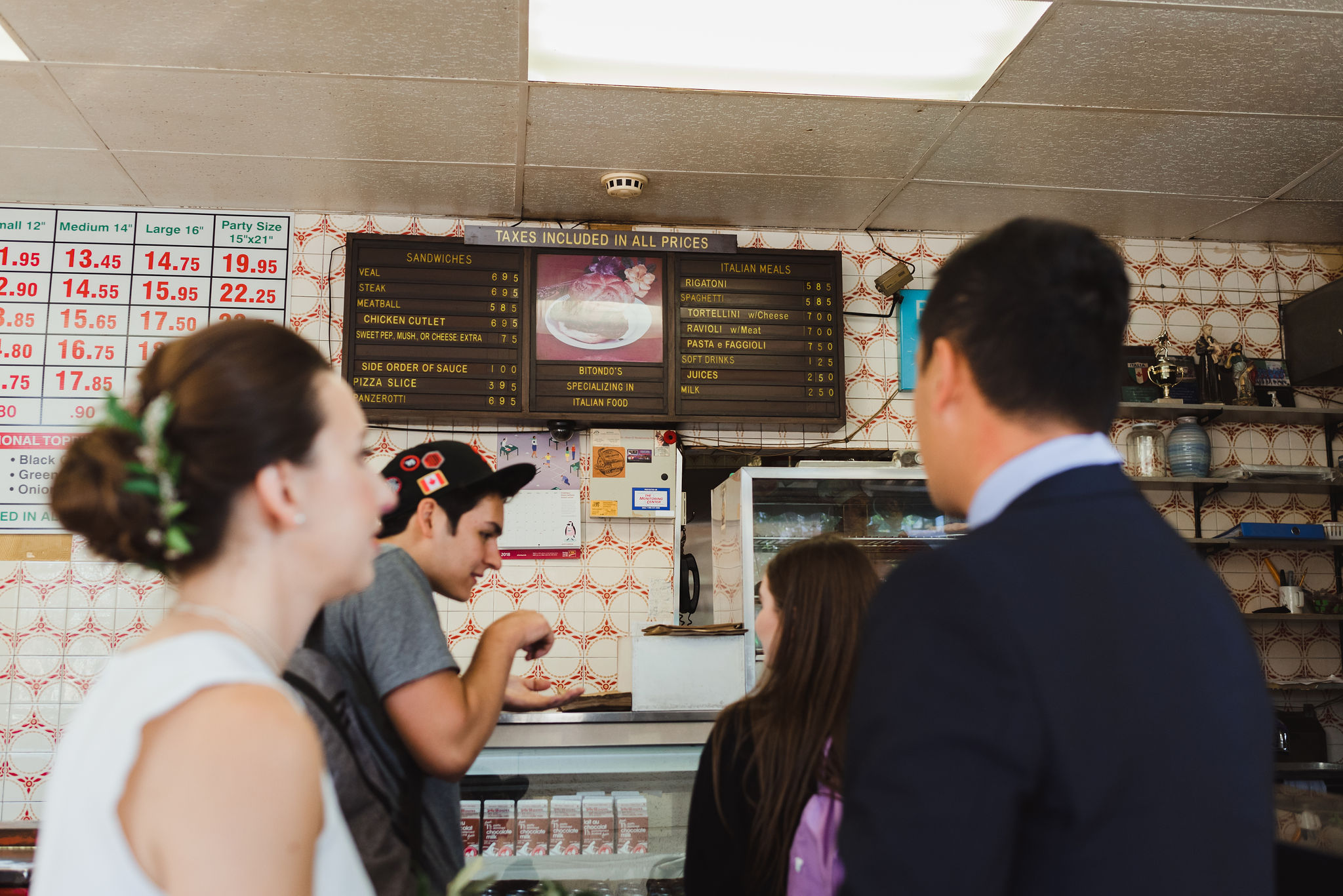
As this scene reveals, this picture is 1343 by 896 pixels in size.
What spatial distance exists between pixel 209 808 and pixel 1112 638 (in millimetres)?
712

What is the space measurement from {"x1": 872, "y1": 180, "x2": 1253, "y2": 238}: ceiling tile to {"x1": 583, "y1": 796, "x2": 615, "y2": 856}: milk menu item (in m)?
2.56

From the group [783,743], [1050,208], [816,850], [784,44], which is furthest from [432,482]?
[1050,208]

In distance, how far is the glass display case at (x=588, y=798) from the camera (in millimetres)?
2635

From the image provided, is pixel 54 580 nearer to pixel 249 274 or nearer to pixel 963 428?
pixel 249 274

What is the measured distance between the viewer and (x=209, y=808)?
74 cm

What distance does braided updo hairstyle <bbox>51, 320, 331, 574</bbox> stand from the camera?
0.88 metres

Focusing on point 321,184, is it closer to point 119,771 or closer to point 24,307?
point 24,307

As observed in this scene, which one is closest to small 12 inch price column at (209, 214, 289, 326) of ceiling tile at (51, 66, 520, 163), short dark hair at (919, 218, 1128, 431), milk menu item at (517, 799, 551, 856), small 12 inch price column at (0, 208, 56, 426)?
ceiling tile at (51, 66, 520, 163)

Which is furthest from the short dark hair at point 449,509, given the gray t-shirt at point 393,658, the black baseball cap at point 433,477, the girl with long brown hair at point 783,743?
the girl with long brown hair at point 783,743

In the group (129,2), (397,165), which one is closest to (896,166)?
(397,165)

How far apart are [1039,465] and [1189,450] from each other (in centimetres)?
369

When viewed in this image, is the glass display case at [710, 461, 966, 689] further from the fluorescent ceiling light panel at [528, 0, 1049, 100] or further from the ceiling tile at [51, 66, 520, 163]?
the ceiling tile at [51, 66, 520, 163]

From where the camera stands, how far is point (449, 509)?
1.86m

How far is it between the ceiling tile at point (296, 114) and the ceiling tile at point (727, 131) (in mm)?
191
